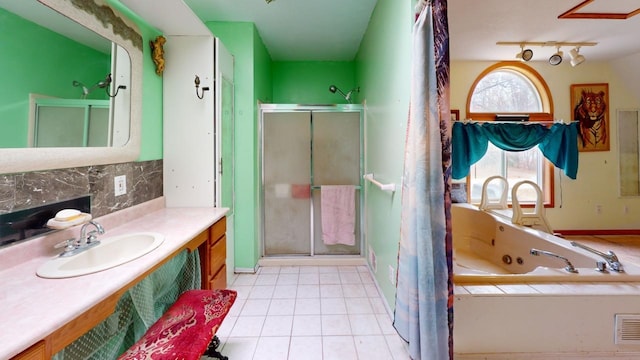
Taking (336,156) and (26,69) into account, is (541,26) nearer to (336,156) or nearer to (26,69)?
(336,156)

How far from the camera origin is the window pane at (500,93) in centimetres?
291

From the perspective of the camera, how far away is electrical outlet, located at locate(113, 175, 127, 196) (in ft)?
5.16

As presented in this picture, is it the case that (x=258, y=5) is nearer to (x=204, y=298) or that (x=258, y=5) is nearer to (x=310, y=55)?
(x=310, y=55)

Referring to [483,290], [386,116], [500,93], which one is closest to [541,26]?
[500,93]

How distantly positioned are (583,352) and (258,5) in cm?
330

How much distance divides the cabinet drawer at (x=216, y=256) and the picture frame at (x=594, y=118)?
9.95ft

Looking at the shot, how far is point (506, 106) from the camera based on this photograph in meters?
2.95

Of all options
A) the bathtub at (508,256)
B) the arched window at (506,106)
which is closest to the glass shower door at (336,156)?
the bathtub at (508,256)

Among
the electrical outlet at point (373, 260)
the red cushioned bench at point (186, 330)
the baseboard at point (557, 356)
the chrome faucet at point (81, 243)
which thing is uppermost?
the chrome faucet at point (81, 243)

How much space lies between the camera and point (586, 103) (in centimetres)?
232

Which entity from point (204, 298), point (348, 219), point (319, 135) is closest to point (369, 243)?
point (348, 219)

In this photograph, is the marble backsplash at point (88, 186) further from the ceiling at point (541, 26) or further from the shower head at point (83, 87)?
the ceiling at point (541, 26)

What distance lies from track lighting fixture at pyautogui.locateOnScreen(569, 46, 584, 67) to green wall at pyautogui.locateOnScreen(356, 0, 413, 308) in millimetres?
1734

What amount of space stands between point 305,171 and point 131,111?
174cm
